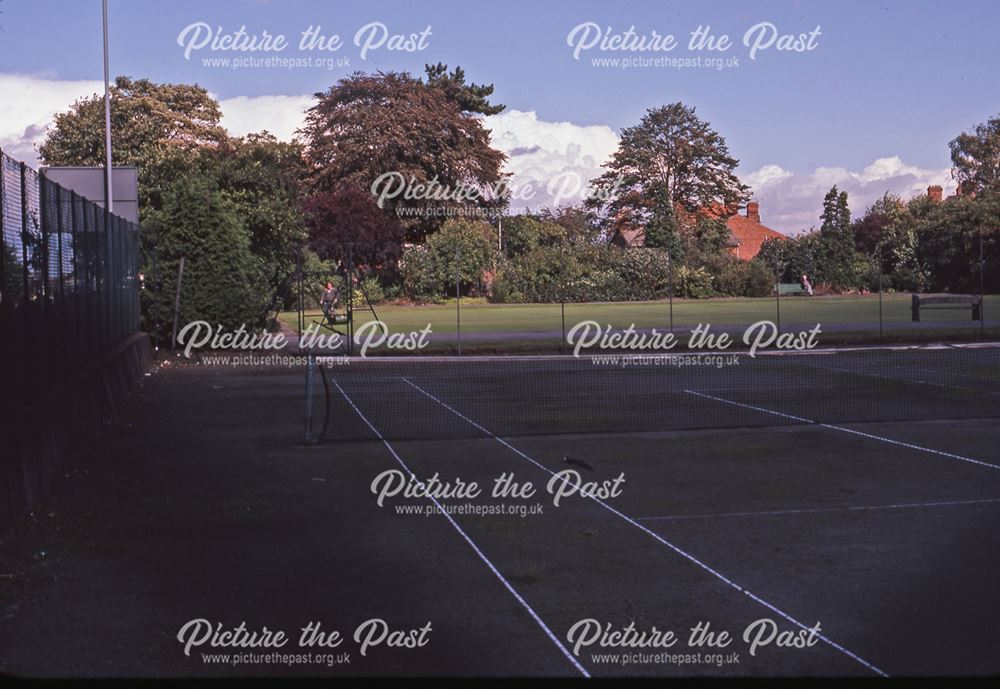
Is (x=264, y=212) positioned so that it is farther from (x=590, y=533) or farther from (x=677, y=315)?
(x=590, y=533)

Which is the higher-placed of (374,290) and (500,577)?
(374,290)

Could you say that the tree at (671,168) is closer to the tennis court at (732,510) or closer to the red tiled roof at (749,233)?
the red tiled roof at (749,233)

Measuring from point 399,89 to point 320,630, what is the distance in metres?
69.9

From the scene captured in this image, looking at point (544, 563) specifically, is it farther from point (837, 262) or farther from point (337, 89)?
point (337, 89)

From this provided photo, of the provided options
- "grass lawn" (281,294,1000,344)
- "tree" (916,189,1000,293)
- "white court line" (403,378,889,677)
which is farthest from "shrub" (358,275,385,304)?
"white court line" (403,378,889,677)

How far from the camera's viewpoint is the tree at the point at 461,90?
296ft

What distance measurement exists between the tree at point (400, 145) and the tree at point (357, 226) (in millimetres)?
6828

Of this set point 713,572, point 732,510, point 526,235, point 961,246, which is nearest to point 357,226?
point 526,235

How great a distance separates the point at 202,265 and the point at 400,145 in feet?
143

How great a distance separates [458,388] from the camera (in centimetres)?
2144

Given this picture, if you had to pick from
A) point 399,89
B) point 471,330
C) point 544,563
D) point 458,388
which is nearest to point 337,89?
point 399,89

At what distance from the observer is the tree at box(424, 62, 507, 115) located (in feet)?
296

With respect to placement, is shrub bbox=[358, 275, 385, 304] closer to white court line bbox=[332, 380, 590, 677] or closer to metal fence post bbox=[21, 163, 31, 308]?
white court line bbox=[332, 380, 590, 677]

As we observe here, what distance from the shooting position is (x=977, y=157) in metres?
92.6
